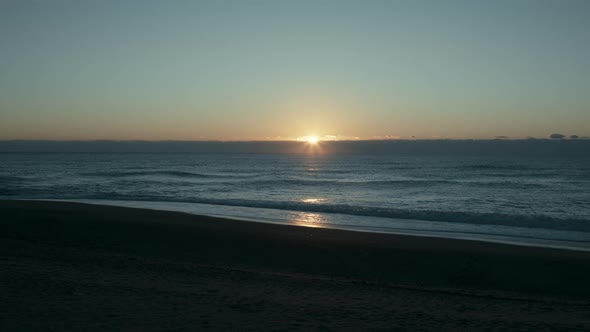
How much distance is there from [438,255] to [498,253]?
1.92 m

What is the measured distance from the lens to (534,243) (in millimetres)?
16312

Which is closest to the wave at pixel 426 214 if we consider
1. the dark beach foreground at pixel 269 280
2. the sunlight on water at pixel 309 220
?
the sunlight on water at pixel 309 220

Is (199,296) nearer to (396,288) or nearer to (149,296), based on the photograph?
(149,296)

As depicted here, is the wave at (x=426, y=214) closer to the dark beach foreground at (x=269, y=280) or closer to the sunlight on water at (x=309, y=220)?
the sunlight on water at (x=309, y=220)

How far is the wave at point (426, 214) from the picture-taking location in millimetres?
21078

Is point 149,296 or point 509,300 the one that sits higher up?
point 149,296

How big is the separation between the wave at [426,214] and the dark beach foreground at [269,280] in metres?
6.90

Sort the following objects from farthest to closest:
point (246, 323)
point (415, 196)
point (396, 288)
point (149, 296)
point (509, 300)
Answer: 1. point (415, 196)
2. point (396, 288)
3. point (509, 300)
4. point (149, 296)
5. point (246, 323)

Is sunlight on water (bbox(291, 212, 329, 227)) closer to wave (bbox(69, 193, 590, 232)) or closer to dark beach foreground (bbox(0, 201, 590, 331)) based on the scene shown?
wave (bbox(69, 193, 590, 232))

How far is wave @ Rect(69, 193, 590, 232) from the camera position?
2108 centimetres

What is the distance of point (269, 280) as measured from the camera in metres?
10.1

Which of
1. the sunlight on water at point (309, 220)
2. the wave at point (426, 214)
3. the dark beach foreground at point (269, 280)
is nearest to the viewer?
the dark beach foreground at point (269, 280)

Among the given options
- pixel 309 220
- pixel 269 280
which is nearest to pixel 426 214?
pixel 309 220

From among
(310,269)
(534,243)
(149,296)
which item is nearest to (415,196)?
(534,243)
